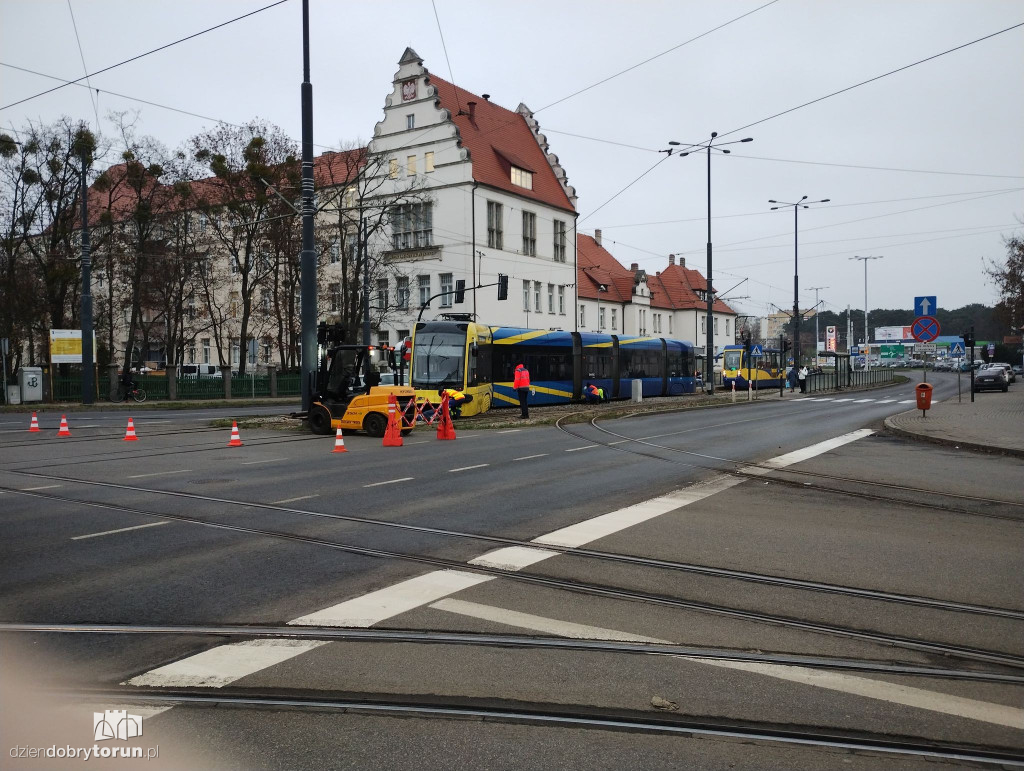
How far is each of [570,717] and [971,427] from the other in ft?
68.5

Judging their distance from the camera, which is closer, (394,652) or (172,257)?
(394,652)

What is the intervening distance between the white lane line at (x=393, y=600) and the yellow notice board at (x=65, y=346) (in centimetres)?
3487

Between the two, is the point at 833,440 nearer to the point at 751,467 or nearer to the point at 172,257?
the point at 751,467

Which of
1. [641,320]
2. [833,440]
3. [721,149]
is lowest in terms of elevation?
[833,440]

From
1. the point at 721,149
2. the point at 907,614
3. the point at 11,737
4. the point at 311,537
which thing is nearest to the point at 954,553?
the point at 907,614

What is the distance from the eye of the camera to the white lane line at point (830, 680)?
4.04 meters

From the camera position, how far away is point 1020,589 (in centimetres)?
632

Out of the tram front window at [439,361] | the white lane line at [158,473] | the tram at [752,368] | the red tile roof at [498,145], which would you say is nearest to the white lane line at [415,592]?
the white lane line at [158,473]

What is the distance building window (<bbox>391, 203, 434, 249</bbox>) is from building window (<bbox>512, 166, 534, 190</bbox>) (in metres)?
7.41

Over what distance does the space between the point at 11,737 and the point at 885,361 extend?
18063cm

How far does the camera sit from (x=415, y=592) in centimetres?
614

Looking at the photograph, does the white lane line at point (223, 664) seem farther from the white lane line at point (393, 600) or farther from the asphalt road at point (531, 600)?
the white lane line at point (393, 600)

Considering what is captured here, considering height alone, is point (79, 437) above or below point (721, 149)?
below

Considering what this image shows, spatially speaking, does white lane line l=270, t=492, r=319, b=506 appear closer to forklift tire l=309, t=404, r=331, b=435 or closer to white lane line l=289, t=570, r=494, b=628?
white lane line l=289, t=570, r=494, b=628
